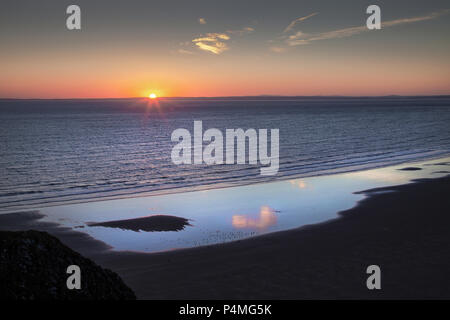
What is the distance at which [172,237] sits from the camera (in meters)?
17.2

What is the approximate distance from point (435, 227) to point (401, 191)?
25.4 ft

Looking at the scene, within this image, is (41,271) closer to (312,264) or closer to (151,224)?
(312,264)

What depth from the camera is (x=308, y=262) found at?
45.3 feet

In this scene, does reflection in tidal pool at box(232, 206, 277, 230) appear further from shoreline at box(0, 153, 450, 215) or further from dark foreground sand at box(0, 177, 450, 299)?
shoreline at box(0, 153, 450, 215)

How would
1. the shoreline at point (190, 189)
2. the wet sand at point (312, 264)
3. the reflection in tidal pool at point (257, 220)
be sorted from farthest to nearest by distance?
the shoreline at point (190, 189), the reflection in tidal pool at point (257, 220), the wet sand at point (312, 264)

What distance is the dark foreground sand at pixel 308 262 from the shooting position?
11.6m

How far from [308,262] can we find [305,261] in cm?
13

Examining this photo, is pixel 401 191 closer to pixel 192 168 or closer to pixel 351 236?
pixel 351 236

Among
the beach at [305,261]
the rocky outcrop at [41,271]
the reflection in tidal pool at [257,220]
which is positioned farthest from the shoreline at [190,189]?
the rocky outcrop at [41,271]

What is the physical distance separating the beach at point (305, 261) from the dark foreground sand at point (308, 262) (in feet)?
0.09

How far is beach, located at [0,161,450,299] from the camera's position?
1157 centimetres

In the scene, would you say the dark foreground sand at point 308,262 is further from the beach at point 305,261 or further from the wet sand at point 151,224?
the wet sand at point 151,224

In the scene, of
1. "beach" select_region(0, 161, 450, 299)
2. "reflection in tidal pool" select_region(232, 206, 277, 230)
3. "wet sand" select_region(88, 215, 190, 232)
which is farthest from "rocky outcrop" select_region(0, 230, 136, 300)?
"reflection in tidal pool" select_region(232, 206, 277, 230)

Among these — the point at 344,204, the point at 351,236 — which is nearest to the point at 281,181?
the point at 344,204
